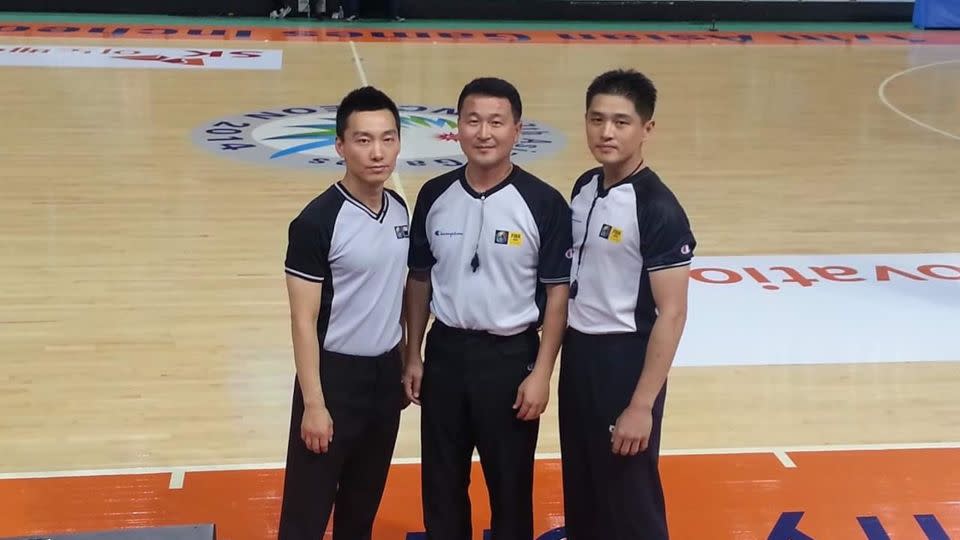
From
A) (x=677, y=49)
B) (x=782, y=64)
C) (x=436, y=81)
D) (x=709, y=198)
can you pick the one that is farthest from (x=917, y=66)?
(x=709, y=198)

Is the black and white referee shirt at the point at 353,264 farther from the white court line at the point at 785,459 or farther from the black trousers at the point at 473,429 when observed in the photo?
the white court line at the point at 785,459

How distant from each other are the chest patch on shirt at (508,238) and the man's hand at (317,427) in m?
0.63

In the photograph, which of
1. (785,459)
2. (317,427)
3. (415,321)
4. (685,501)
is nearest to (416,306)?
(415,321)

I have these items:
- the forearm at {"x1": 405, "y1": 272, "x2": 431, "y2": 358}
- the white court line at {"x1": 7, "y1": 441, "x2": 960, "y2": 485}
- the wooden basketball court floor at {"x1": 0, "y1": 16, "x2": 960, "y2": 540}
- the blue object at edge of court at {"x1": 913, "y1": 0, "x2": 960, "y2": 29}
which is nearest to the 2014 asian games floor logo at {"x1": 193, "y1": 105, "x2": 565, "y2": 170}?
the wooden basketball court floor at {"x1": 0, "y1": 16, "x2": 960, "y2": 540}

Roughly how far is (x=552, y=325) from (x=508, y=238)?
10.4 inches

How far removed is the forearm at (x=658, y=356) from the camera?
8.98 feet

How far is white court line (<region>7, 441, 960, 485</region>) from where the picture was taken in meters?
3.94

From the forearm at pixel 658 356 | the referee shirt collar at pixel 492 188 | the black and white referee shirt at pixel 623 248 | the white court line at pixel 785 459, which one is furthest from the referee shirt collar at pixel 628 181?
the white court line at pixel 785 459

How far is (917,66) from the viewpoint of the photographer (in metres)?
13.8

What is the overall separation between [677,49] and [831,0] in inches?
170

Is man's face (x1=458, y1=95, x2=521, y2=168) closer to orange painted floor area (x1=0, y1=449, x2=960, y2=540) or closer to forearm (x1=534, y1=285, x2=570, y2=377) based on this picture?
forearm (x1=534, y1=285, x2=570, y2=377)

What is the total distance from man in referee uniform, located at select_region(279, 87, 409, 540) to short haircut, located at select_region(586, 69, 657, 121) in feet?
1.81

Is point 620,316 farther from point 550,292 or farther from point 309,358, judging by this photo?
point 309,358

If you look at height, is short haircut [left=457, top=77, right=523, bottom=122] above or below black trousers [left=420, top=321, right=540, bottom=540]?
above
